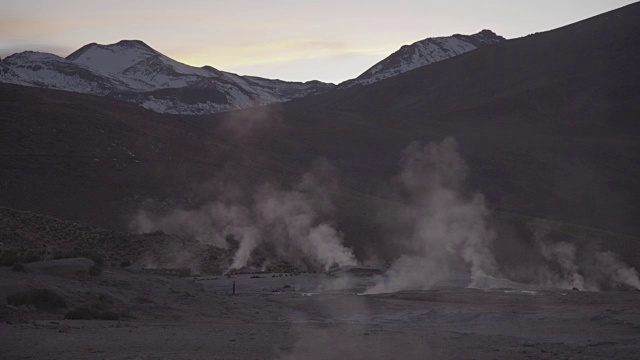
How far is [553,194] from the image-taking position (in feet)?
250

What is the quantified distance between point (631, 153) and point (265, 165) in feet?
152

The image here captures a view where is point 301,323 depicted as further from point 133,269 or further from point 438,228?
point 438,228

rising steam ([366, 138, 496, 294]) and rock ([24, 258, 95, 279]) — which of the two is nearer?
rock ([24, 258, 95, 279])

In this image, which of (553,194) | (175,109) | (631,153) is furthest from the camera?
(175,109)

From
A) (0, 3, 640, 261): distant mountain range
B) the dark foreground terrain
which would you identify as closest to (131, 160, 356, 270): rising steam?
(0, 3, 640, 261): distant mountain range

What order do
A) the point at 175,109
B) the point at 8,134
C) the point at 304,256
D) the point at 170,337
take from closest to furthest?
the point at 170,337
the point at 304,256
the point at 8,134
the point at 175,109

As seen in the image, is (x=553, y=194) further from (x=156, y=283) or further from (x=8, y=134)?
(x=156, y=283)

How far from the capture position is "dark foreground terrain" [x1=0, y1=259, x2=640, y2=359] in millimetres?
15023

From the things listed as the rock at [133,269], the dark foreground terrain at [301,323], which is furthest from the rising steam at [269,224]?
the dark foreground terrain at [301,323]

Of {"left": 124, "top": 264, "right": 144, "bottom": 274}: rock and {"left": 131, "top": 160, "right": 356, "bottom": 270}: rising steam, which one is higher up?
{"left": 124, "top": 264, "right": 144, "bottom": 274}: rock

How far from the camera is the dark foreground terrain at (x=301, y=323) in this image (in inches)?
591

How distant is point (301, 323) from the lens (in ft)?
65.1

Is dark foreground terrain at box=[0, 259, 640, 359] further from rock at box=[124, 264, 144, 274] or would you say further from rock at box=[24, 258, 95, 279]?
rock at box=[124, 264, 144, 274]

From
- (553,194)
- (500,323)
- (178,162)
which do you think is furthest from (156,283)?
(553,194)
